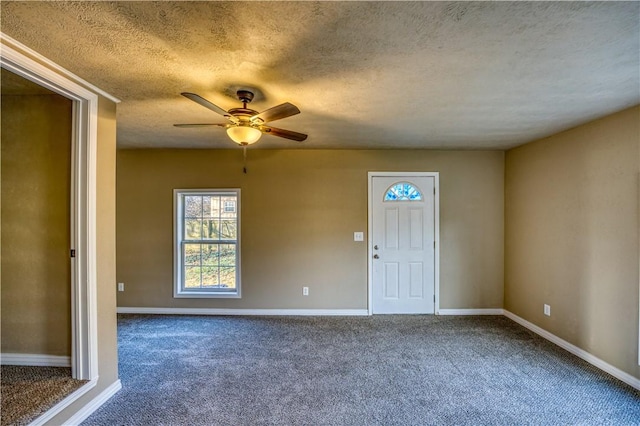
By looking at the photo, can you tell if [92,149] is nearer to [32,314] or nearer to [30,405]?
[32,314]

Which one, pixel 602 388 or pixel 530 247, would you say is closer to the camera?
pixel 602 388

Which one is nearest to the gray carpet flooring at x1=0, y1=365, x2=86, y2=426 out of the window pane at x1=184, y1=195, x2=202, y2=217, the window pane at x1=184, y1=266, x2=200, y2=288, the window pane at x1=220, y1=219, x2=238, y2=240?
the window pane at x1=184, y1=266, x2=200, y2=288

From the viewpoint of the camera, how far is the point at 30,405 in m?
1.79

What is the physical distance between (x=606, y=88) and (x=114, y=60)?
3383 mm

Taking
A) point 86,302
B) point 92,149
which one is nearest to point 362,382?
point 86,302

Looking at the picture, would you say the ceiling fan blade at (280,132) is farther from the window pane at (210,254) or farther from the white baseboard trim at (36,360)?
the window pane at (210,254)

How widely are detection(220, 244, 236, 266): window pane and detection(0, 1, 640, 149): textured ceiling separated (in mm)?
2046

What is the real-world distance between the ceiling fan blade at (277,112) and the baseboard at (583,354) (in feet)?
11.7

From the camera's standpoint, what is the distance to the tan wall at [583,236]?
2463 millimetres

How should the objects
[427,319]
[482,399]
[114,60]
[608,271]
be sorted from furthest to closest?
[427,319]
[608,271]
[482,399]
[114,60]

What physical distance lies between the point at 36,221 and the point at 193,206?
6.96ft

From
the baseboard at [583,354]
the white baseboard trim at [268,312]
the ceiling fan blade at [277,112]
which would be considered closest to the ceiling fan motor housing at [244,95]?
the ceiling fan blade at [277,112]

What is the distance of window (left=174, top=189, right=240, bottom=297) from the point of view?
4207 millimetres

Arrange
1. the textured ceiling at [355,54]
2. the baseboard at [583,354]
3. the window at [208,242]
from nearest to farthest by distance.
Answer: the textured ceiling at [355,54] → the baseboard at [583,354] → the window at [208,242]
